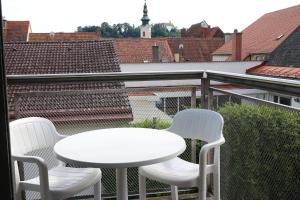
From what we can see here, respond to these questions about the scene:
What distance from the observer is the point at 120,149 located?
78.2 inches

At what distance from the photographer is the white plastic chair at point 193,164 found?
7.14 feet

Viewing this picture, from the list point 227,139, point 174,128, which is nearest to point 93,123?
point 174,128

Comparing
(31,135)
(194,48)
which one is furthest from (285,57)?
(31,135)

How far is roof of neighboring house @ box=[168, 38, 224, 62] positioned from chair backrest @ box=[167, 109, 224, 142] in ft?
99.8

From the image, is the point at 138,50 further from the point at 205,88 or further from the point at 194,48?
the point at 205,88

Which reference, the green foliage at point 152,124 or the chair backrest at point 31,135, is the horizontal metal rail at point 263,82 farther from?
the chair backrest at point 31,135

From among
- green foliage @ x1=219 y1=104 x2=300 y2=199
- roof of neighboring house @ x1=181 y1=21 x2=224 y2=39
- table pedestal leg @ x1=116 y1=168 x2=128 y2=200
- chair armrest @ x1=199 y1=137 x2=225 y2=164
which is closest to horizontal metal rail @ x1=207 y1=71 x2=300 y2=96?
green foliage @ x1=219 y1=104 x2=300 y2=199

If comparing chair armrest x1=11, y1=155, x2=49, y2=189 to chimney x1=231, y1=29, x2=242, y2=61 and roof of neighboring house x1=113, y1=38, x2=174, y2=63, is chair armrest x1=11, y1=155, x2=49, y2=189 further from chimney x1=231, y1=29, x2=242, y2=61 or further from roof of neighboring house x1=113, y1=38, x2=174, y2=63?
chimney x1=231, y1=29, x2=242, y2=61

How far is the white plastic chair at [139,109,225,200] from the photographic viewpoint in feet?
7.14

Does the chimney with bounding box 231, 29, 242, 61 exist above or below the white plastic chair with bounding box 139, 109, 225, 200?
above

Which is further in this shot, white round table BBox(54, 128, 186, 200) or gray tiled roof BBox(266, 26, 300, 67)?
gray tiled roof BBox(266, 26, 300, 67)

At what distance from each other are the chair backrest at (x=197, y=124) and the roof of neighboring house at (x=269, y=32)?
24307mm

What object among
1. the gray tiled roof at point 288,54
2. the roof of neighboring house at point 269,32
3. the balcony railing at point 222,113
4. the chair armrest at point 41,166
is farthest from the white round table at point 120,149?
the roof of neighboring house at point 269,32

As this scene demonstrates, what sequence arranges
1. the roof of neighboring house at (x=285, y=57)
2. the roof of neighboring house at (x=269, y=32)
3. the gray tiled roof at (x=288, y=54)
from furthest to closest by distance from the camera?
the roof of neighboring house at (x=269, y=32), the gray tiled roof at (x=288, y=54), the roof of neighboring house at (x=285, y=57)
